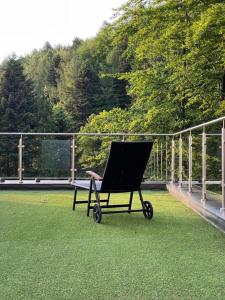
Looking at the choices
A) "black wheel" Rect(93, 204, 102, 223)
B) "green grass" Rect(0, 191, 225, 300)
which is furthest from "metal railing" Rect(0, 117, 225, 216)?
"black wheel" Rect(93, 204, 102, 223)

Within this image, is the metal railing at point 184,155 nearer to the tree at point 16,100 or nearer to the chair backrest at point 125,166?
the chair backrest at point 125,166

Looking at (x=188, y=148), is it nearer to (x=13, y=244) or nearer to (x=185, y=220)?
(x=185, y=220)

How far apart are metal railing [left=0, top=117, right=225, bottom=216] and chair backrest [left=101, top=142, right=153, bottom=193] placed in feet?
2.37

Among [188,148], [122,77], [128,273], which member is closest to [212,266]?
[128,273]

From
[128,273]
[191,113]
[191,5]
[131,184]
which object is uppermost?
[191,5]

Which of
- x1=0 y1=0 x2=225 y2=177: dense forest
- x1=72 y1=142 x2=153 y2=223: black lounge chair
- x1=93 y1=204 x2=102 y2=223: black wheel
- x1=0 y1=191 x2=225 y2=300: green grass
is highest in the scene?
x1=0 y1=0 x2=225 y2=177: dense forest

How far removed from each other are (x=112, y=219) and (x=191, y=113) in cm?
736

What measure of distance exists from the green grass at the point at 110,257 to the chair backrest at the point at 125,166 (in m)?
0.36

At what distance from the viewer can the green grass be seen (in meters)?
2.21

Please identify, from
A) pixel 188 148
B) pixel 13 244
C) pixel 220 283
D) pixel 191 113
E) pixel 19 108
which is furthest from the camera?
pixel 19 108

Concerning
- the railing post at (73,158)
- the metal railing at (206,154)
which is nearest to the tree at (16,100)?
the railing post at (73,158)

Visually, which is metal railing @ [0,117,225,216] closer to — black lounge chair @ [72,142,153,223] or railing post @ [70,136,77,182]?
railing post @ [70,136,77,182]

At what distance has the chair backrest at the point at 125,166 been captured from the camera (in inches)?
170

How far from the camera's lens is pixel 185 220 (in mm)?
4414
